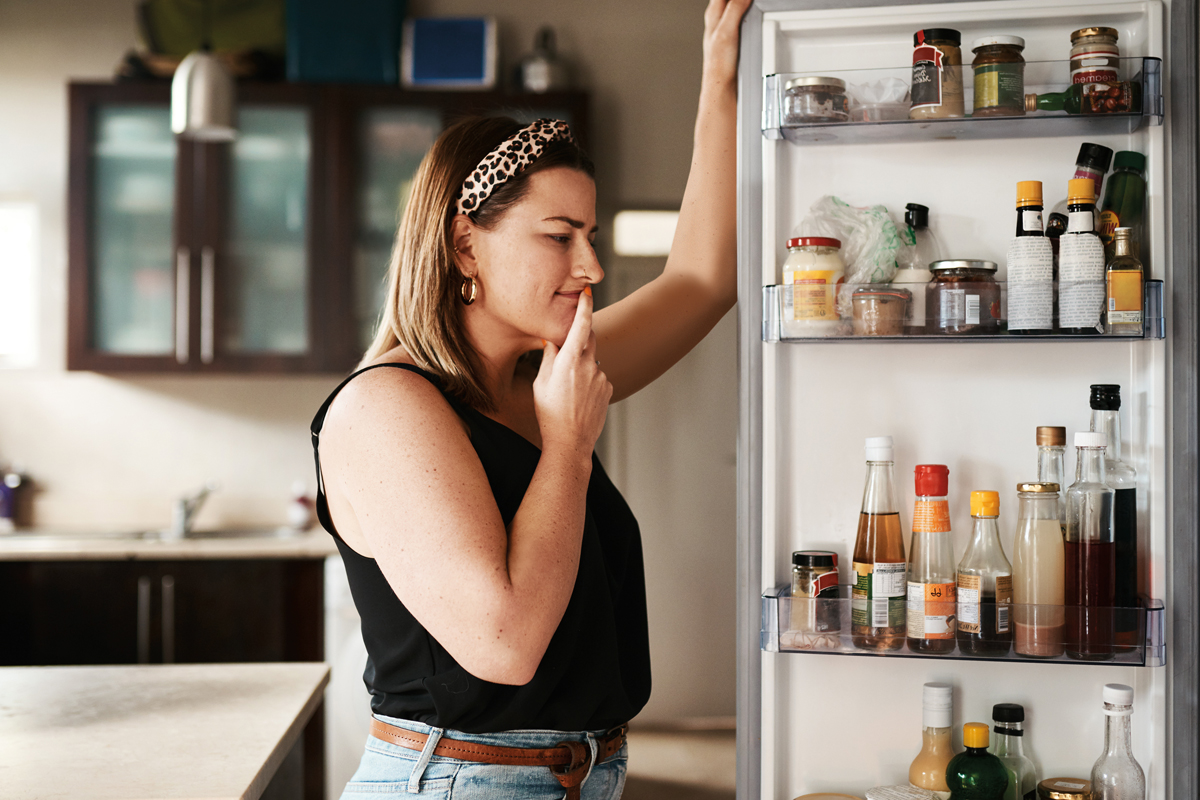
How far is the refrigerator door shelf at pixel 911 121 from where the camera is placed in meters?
1.08

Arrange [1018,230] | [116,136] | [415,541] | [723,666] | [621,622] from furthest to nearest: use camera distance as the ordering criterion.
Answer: [116,136] → [723,666] → [621,622] → [1018,230] → [415,541]

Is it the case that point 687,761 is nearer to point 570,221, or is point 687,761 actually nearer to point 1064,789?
point 1064,789

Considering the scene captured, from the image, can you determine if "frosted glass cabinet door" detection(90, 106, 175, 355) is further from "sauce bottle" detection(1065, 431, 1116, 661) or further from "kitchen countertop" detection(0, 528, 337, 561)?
"sauce bottle" detection(1065, 431, 1116, 661)

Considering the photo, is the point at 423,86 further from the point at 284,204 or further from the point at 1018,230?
the point at 1018,230

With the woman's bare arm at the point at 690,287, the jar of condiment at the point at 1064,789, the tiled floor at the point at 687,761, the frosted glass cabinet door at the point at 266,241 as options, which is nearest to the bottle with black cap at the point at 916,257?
the woman's bare arm at the point at 690,287

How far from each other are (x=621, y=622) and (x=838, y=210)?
588mm

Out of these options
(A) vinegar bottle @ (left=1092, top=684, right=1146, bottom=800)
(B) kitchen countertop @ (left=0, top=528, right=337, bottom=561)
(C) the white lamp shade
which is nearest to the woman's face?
(A) vinegar bottle @ (left=1092, top=684, right=1146, bottom=800)

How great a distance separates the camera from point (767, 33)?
1.18 metres

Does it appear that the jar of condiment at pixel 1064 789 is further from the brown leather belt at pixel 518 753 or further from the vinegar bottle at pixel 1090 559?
the brown leather belt at pixel 518 753

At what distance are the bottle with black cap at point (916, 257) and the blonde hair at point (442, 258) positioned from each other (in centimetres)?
41

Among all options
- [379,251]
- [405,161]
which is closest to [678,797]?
[379,251]

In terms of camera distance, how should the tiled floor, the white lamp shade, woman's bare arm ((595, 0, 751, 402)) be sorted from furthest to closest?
1. the tiled floor
2. the white lamp shade
3. woman's bare arm ((595, 0, 751, 402))

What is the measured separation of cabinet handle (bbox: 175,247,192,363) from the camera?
2.88 meters

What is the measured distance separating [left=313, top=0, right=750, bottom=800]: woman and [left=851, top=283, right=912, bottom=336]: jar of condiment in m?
0.32
